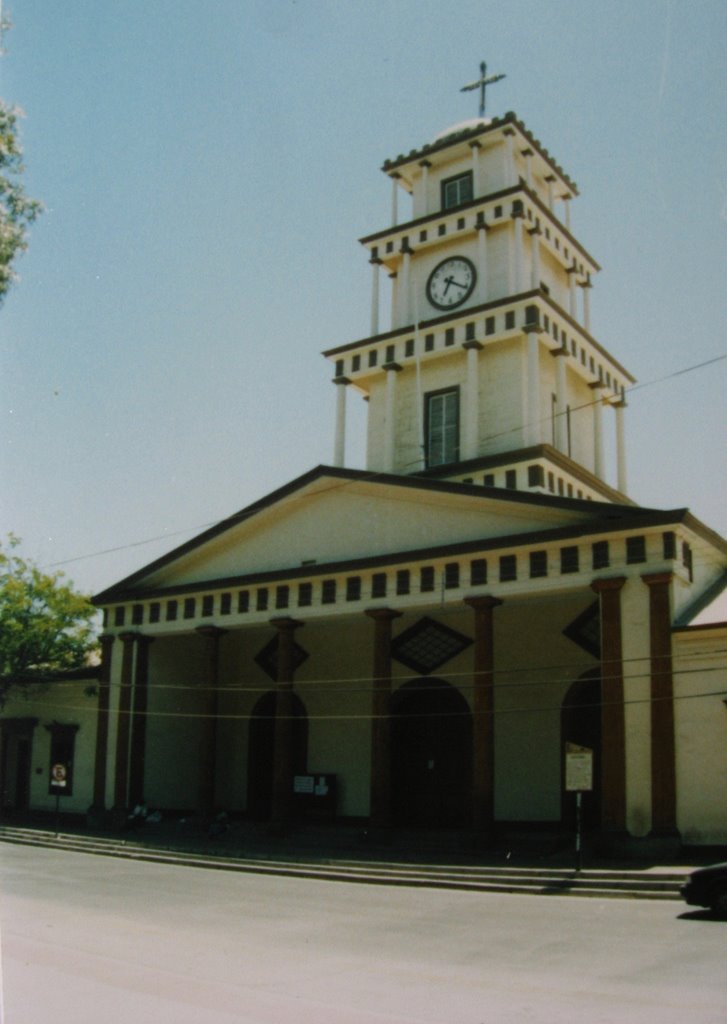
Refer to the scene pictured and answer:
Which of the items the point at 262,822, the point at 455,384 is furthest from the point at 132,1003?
the point at 455,384

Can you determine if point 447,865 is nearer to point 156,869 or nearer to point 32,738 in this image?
point 156,869

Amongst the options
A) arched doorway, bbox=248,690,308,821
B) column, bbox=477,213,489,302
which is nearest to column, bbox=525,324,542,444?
column, bbox=477,213,489,302

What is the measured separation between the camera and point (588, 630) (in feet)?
79.5

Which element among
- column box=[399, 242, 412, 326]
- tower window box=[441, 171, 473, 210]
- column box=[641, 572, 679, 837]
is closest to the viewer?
column box=[641, 572, 679, 837]

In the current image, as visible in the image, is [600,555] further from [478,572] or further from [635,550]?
[478,572]

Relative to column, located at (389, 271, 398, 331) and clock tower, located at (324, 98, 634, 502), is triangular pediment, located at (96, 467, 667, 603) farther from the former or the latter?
column, located at (389, 271, 398, 331)

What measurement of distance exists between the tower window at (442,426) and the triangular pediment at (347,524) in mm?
4634

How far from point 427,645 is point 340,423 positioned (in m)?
8.60

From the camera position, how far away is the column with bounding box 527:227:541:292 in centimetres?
3085

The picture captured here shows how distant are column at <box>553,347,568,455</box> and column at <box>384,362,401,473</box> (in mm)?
4742

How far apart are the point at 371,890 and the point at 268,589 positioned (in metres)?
10.2

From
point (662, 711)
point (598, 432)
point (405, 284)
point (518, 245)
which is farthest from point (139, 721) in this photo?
point (518, 245)

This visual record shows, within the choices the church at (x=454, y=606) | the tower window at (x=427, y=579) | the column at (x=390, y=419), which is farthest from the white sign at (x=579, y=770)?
the column at (x=390, y=419)

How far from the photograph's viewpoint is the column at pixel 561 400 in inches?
1171
